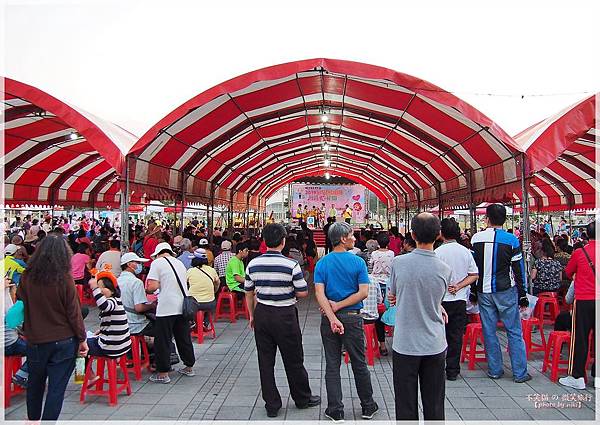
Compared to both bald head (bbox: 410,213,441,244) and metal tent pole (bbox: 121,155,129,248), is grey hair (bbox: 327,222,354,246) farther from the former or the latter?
metal tent pole (bbox: 121,155,129,248)

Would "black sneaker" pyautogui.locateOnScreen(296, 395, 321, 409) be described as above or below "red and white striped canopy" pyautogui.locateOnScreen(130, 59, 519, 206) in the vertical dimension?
below

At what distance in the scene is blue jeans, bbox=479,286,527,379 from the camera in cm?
507

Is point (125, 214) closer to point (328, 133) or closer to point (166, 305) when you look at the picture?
point (166, 305)

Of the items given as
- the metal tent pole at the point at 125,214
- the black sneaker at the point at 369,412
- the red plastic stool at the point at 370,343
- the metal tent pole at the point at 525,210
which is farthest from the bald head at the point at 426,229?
the metal tent pole at the point at 125,214

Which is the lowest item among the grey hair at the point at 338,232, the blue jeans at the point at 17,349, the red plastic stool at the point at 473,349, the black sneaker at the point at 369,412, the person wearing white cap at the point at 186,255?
the black sneaker at the point at 369,412

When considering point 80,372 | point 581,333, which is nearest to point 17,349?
point 80,372

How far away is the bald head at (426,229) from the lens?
341cm

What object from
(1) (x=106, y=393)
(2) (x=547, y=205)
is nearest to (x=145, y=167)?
(1) (x=106, y=393)

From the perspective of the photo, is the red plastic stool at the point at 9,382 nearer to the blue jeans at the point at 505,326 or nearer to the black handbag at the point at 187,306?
the black handbag at the point at 187,306

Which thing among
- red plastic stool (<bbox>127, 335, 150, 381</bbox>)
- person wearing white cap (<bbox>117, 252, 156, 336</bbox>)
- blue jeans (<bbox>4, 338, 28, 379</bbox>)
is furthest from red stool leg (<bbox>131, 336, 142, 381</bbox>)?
blue jeans (<bbox>4, 338, 28, 379</bbox>)

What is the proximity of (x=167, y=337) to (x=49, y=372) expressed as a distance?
148cm

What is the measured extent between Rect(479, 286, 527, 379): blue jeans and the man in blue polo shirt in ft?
5.73

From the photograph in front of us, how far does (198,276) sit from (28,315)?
9.82ft

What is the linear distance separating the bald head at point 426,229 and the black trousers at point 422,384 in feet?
2.62
